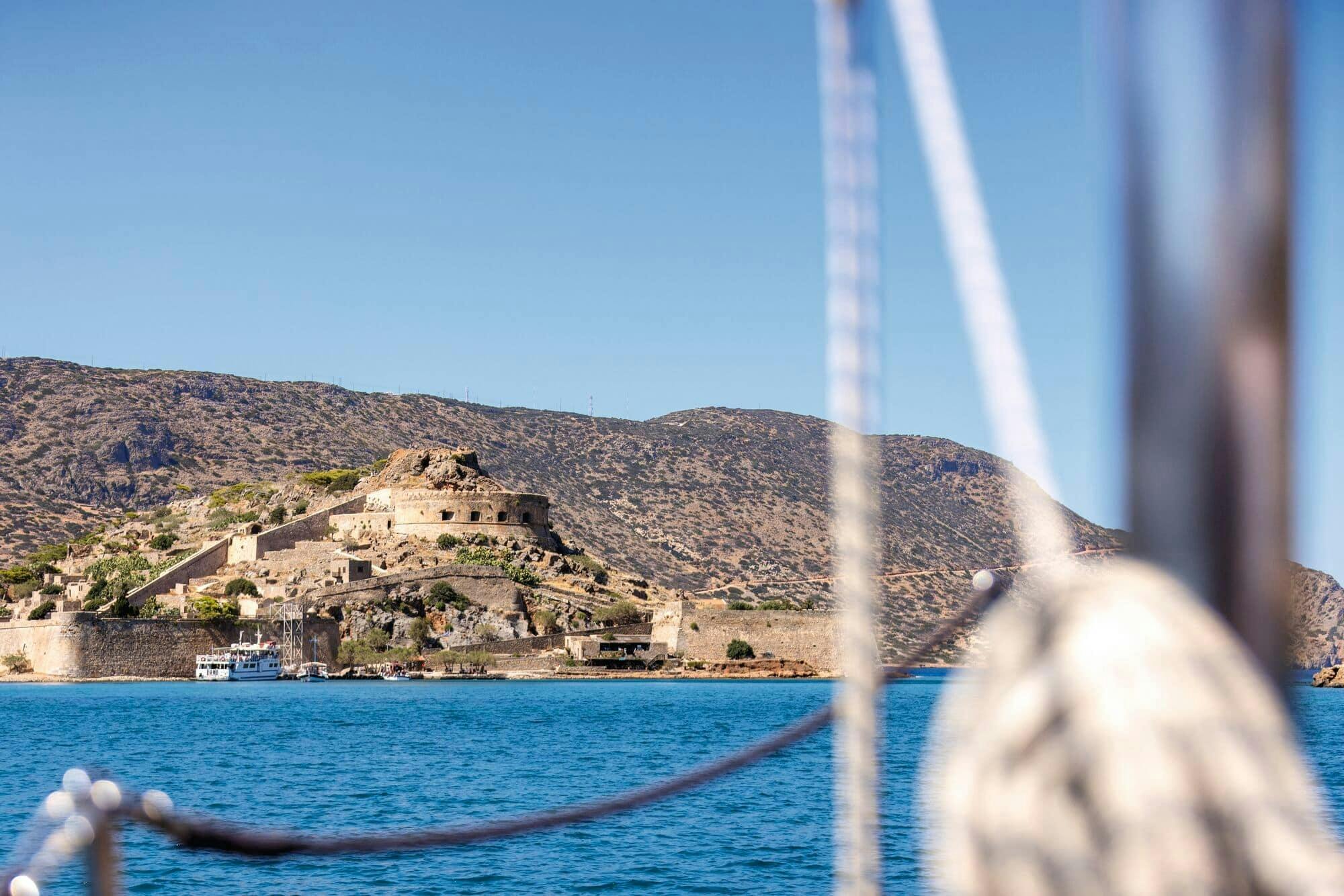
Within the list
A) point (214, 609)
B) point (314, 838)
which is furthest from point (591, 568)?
point (314, 838)

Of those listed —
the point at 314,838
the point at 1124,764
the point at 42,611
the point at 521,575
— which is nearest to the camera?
the point at 1124,764

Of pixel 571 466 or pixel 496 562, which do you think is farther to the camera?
pixel 571 466

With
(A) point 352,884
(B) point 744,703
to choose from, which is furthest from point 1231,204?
(B) point 744,703

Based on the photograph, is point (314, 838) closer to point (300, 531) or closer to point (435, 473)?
point (300, 531)

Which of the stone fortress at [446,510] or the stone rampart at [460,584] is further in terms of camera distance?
the stone fortress at [446,510]

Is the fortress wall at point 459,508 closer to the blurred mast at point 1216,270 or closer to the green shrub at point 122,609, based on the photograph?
the green shrub at point 122,609

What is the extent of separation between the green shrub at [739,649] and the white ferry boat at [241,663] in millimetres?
17136

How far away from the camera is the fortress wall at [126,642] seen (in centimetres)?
5147

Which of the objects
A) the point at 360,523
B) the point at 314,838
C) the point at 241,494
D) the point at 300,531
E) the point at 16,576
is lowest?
the point at 314,838

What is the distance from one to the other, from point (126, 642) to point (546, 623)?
48.8 feet

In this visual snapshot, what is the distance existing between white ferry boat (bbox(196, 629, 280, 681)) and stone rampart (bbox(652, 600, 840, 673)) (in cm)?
1451

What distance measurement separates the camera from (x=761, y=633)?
60375 millimetres

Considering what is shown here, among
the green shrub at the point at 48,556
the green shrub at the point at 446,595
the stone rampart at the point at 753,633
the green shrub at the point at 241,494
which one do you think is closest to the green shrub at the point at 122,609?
the green shrub at the point at 446,595

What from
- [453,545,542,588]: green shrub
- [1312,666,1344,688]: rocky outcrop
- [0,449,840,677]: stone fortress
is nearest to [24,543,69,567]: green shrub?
[0,449,840,677]: stone fortress
